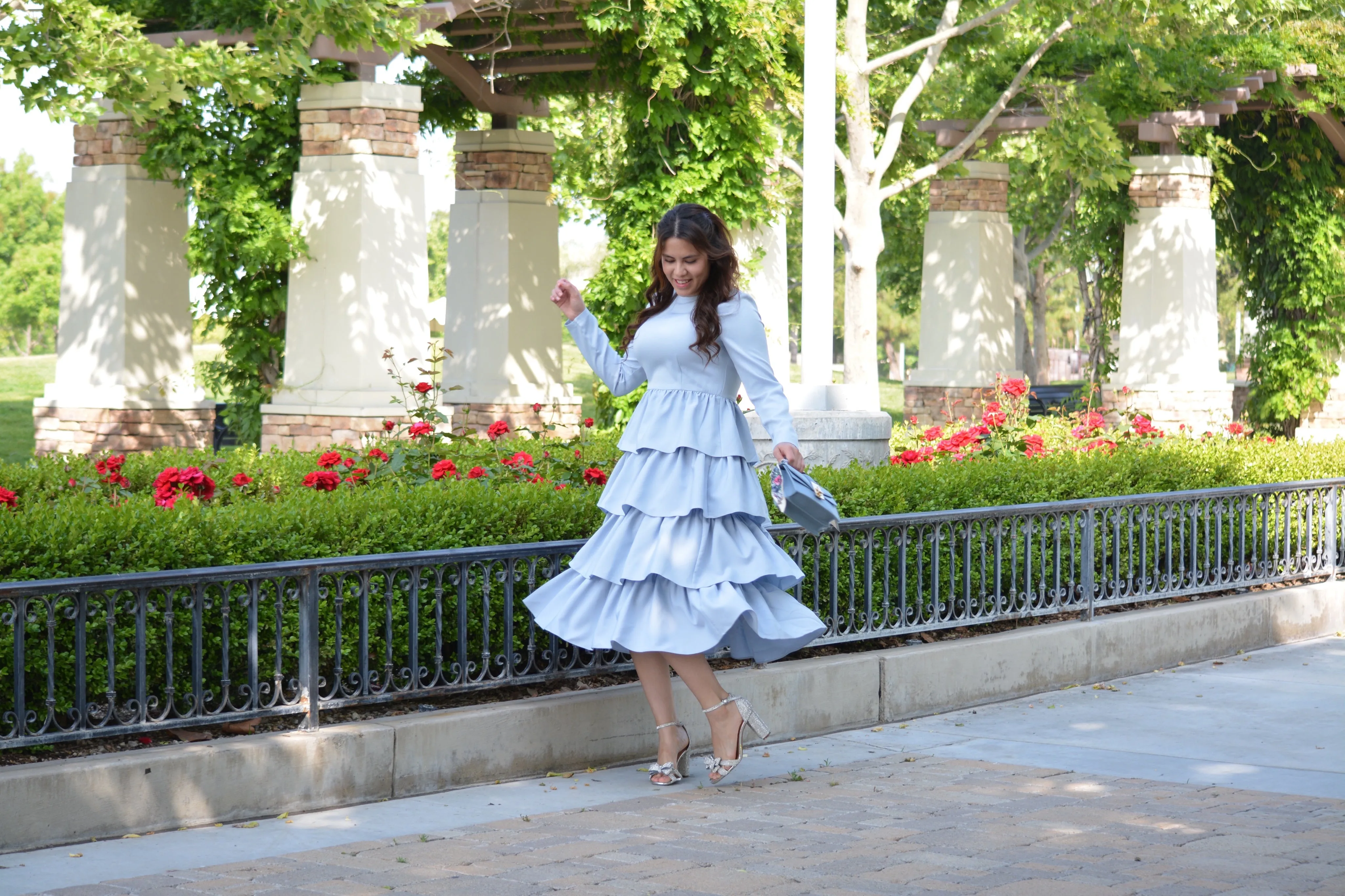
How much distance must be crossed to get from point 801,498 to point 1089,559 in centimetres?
322

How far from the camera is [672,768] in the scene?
5449 millimetres

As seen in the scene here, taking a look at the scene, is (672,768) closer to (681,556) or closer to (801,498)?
(681,556)

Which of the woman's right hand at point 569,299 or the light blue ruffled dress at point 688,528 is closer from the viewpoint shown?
the light blue ruffled dress at point 688,528

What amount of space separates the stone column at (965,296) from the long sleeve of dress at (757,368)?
17340 millimetres

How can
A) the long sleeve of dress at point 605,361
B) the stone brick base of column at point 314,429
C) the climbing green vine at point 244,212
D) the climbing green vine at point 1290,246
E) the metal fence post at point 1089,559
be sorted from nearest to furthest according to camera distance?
the long sleeve of dress at point 605,361 < the metal fence post at point 1089,559 < the stone brick base of column at point 314,429 < the climbing green vine at point 244,212 < the climbing green vine at point 1290,246

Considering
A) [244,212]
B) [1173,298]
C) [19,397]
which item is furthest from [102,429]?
[19,397]

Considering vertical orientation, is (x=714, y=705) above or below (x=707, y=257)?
below

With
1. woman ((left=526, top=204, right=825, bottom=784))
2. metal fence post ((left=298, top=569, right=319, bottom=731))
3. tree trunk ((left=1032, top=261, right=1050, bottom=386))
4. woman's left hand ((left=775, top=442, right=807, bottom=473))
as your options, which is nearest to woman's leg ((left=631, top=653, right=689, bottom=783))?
woman ((left=526, top=204, right=825, bottom=784))

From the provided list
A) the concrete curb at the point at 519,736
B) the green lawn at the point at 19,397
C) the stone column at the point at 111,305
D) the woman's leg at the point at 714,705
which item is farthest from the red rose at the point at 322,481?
the green lawn at the point at 19,397

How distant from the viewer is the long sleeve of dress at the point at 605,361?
217 inches

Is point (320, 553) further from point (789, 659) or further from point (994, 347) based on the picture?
point (994, 347)

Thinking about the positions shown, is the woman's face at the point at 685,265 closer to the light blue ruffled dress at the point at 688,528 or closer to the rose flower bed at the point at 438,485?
the light blue ruffled dress at the point at 688,528

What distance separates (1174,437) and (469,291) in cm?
874

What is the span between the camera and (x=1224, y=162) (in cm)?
2186
